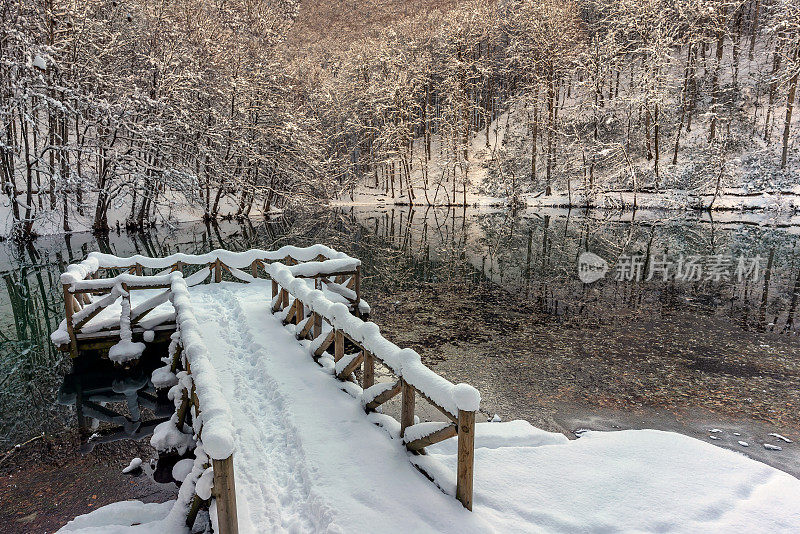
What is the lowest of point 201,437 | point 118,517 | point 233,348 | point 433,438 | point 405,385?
point 118,517

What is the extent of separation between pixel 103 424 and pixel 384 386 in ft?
19.9

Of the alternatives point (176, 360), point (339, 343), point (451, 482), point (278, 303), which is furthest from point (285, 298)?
point (451, 482)

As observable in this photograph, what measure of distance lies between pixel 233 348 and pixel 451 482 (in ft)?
19.2

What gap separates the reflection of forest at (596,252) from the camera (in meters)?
16.6

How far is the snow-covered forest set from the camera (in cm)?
2941

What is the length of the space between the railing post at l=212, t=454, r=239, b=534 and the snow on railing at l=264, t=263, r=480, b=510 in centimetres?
203

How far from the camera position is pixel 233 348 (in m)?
9.56

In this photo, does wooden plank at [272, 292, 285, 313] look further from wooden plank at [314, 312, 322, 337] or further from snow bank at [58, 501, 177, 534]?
snow bank at [58, 501, 177, 534]

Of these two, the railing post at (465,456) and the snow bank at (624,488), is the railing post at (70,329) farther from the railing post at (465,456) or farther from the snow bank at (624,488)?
the railing post at (465,456)

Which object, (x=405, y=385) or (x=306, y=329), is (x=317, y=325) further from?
(x=405, y=385)

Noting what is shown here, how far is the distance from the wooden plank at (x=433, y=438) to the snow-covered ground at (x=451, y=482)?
14 cm

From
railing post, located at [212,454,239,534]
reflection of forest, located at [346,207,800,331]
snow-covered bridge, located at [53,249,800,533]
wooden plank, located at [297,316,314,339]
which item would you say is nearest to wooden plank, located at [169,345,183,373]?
A: snow-covered bridge, located at [53,249,800,533]

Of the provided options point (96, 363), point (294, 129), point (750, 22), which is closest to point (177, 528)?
point (96, 363)

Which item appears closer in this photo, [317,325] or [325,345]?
[325,345]
